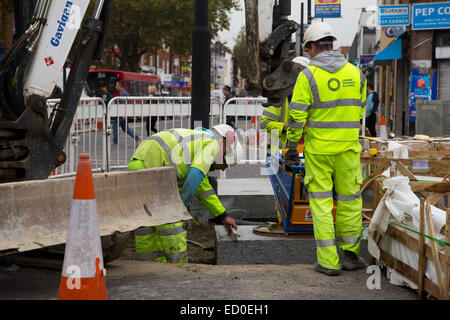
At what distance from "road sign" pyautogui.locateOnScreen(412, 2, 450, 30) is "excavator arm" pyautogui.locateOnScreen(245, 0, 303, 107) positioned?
1264 cm

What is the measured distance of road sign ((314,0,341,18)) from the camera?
25.2 metres

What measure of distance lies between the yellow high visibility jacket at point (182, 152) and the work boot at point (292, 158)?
676 millimetres

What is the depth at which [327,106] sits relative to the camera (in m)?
5.38

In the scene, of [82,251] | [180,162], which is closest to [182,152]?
[180,162]

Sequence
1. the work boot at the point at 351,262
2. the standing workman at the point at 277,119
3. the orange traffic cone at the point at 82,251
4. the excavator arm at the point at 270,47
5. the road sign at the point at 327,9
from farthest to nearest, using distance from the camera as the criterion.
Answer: the road sign at the point at 327,9, the standing workman at the point at 277,119, the excavator arm at the point at 270,47, the work boot at the point at 351,262, the orange traffic cone at the point at 82,251

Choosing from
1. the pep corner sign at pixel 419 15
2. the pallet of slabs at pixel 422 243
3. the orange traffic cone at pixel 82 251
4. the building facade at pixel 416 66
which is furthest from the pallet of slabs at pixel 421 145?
the pep corner sign at pixel 419 15

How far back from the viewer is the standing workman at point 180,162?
5.90 m

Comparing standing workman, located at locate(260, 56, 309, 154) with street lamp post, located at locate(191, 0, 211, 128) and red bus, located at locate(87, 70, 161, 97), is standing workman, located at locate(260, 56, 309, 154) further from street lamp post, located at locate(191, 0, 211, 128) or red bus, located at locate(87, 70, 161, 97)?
red bus, located at locate(87, 70, 161, 97)

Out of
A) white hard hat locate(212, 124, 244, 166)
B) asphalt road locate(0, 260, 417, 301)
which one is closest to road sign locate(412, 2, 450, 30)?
white hard hat locate(212, 124, 244, 166)

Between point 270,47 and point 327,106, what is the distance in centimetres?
161

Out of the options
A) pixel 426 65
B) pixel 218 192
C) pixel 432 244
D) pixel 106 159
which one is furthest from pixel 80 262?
pixel 426 65

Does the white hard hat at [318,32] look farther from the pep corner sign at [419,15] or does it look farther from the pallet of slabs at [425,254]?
the pep corner sign at [419,15]
